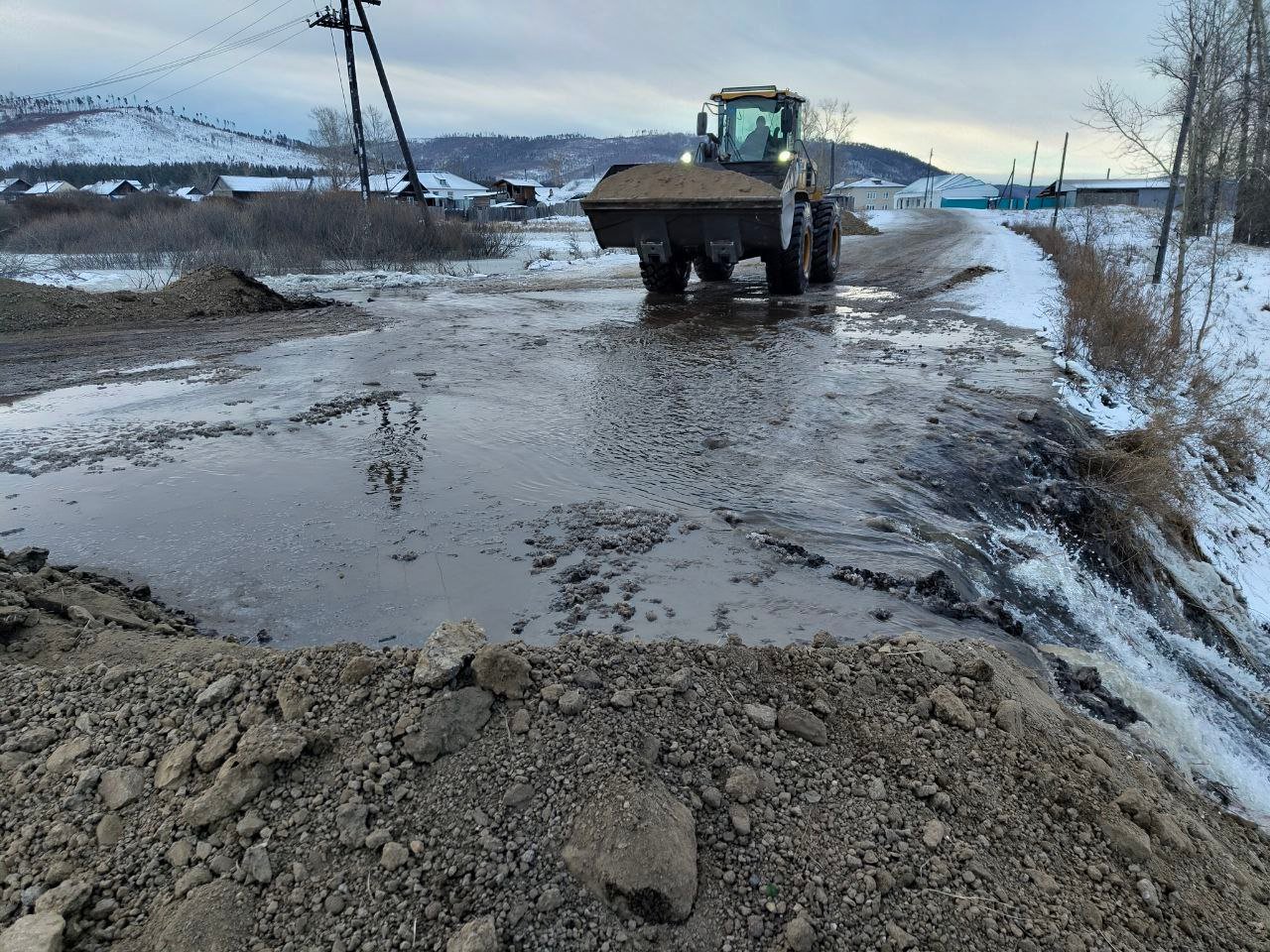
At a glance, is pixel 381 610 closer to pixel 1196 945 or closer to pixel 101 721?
pixel 101 721

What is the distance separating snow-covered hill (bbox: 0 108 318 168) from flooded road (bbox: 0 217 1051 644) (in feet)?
493

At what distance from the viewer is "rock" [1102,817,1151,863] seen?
2307mm

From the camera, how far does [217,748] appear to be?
2.36 m

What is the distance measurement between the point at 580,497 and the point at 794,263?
9.27 m

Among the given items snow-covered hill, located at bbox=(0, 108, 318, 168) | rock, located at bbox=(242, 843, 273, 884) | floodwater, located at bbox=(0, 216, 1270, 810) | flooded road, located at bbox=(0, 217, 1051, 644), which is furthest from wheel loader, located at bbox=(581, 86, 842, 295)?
snow-covered hill, located at bbox=(0, 108, 318, 168)

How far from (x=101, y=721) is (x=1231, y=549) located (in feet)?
28.3

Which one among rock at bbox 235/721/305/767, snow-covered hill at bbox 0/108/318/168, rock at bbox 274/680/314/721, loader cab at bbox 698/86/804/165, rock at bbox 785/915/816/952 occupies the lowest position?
rock at bbox 785/915/816/952

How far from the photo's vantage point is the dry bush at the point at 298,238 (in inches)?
827

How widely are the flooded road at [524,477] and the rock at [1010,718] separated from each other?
3.04ft

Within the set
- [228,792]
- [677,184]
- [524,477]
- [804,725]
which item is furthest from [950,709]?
[677,184]

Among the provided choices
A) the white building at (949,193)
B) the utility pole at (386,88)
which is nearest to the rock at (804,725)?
the utility pole at (386,88)

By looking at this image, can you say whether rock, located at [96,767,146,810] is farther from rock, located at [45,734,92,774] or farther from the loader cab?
the loader cab

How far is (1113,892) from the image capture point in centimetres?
220

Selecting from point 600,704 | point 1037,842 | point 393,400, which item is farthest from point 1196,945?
point 393,400
